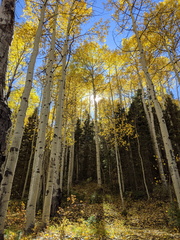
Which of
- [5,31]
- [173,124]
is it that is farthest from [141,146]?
[5,31]

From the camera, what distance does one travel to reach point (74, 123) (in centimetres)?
1102

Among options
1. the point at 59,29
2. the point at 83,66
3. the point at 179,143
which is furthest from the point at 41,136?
the point at 179,143

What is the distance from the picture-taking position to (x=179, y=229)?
14.7 feet

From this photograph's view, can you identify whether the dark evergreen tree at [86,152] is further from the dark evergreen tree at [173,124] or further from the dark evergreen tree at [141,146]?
the dark evergreen tree at [173,124]

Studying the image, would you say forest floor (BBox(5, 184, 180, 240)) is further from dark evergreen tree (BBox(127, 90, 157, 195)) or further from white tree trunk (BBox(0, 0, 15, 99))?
white tree trunk (BBox(0, 0, 15, 99))

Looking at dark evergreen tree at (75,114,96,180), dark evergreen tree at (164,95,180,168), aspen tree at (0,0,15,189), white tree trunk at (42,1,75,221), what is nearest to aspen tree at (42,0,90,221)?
white tree trunk at (42,1,75,221)

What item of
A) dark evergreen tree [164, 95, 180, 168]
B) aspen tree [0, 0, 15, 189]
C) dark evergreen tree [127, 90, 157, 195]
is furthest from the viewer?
dark evergreen tree [127, 90, 157, 195]

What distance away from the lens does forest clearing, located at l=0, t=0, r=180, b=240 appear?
11.3ft

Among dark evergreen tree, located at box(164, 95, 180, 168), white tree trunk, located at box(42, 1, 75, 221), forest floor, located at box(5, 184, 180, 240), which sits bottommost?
forest floor, located at box(5, 184, 180, 240)

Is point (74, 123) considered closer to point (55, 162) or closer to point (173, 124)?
point (55, 162)

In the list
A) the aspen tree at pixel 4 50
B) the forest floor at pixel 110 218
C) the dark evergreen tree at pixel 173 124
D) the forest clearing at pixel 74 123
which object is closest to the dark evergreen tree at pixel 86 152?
the forest clearing at pixel 74 123

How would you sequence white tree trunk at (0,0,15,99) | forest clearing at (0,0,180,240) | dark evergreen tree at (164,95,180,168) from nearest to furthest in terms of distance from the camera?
white tree trunk at (0,0,15,99) < forest clearing at (0,0,180,240) < dark evergreen tree at (164,95,180,168)

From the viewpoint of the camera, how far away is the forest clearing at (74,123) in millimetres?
3449

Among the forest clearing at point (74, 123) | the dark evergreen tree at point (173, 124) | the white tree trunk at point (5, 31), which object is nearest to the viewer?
→ the white tree trunk at point (5, 31)
